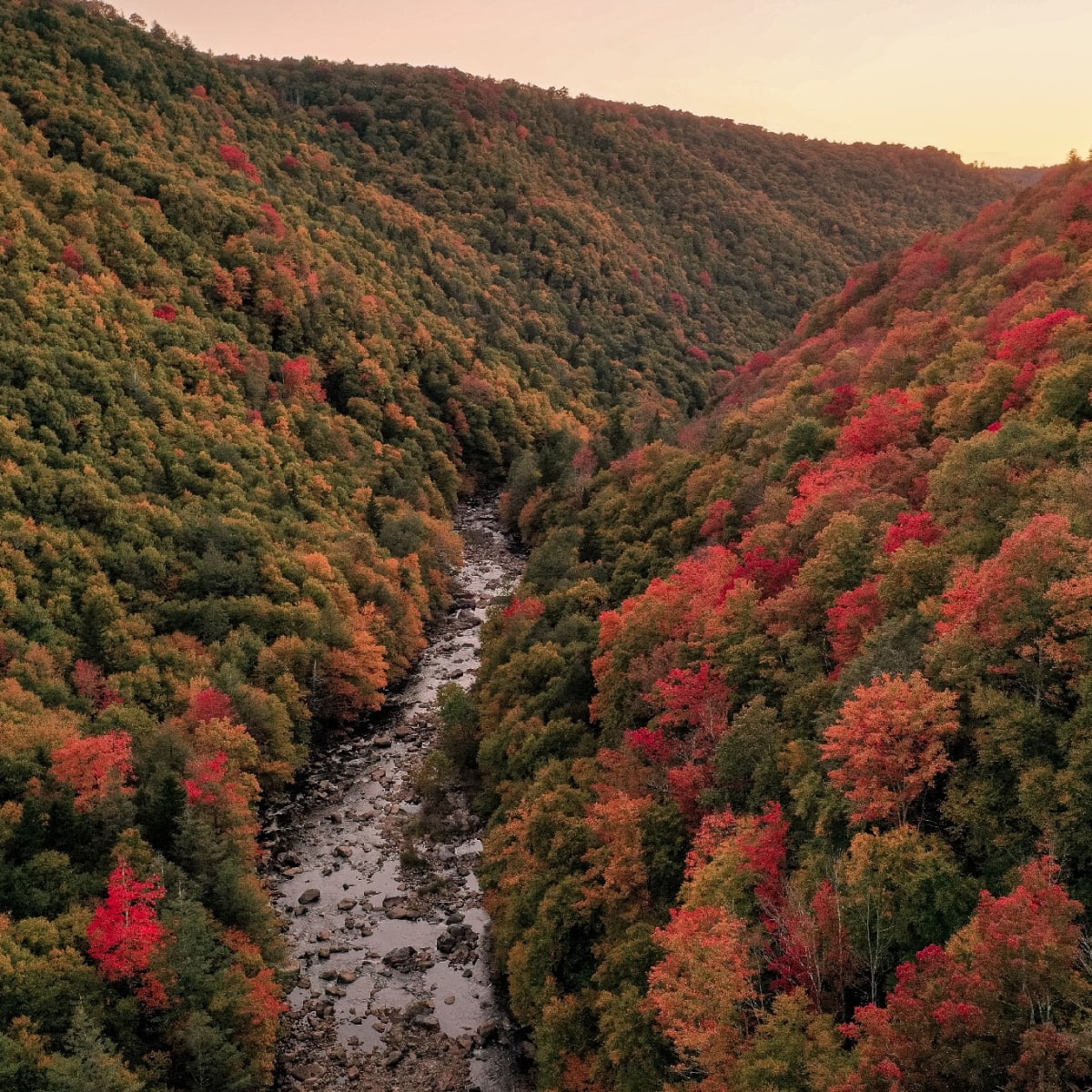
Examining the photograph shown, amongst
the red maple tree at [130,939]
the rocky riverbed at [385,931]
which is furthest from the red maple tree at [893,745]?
the red maple tree at [130,939]

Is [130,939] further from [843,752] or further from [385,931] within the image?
[843,752]

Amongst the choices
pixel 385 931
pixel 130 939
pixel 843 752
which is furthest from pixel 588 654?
pixel 130 939

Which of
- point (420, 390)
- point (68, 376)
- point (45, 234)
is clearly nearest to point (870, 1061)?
point (68, 376)

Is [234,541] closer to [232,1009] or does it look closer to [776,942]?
[232,1009]

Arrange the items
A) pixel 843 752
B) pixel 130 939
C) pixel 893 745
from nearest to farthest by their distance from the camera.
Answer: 1. pixel 893 745
2. pixel 843 752
3. pixel 130 939

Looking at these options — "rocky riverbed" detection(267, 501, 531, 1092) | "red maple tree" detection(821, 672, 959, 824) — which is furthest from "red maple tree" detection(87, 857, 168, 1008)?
"red maple tree" detection(821, 672, 959, 824)
